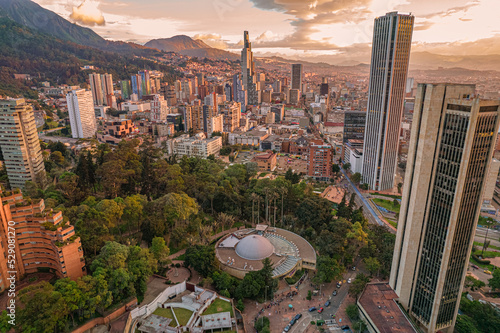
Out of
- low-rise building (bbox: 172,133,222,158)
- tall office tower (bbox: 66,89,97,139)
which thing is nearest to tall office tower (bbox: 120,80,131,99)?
tall office tower (bbox: 66,89,97,139)

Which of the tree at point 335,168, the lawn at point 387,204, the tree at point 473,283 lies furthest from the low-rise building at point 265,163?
the tree at point 473,283

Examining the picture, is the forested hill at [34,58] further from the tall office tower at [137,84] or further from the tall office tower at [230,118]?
the tall office tower at [230,118]

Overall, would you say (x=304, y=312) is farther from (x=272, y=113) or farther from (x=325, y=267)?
(x=272, y=113)

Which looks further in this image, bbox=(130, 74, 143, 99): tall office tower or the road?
bbox=(130, 74, 143, 99): tall office tower

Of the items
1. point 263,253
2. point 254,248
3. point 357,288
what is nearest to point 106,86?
point 254,248

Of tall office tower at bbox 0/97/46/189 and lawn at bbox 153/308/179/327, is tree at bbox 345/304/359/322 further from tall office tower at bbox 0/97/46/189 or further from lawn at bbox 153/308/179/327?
tall office tower at bbox 0/97/46/189

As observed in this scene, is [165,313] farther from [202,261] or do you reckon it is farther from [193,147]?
[193,147]

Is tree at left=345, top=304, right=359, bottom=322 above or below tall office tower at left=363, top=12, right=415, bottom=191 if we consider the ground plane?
below
